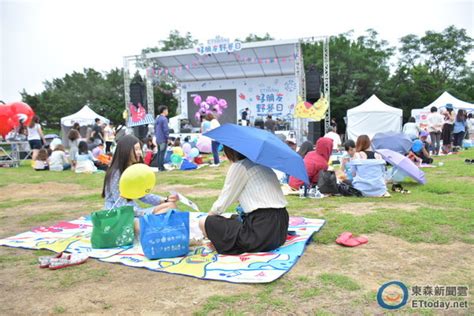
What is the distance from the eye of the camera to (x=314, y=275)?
2443 millimetres

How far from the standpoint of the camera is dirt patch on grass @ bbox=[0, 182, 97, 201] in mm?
5973

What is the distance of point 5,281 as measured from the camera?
253cm

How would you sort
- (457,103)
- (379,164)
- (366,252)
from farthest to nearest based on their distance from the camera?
(457,103) < (379,164) < (366,252)

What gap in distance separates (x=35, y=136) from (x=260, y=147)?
9269 mm

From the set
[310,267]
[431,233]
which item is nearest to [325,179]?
[431,233]

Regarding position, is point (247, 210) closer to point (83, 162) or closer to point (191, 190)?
point (191, 190)

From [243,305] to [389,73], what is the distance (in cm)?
2584

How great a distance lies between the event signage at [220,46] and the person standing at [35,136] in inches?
317

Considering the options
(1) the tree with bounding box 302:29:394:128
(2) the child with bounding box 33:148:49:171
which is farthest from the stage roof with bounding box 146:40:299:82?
(2) the child with bounding box 33:148:49:171

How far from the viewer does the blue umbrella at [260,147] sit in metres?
2.59

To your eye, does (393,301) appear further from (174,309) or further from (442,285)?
(174,309)

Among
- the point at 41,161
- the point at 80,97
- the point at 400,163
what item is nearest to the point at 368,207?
the point at 400,163

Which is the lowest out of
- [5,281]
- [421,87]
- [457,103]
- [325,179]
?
[5,281]

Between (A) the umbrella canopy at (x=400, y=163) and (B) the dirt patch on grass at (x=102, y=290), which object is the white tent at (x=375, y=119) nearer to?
(A) the umbrella canopy at (x=400, y=163)
